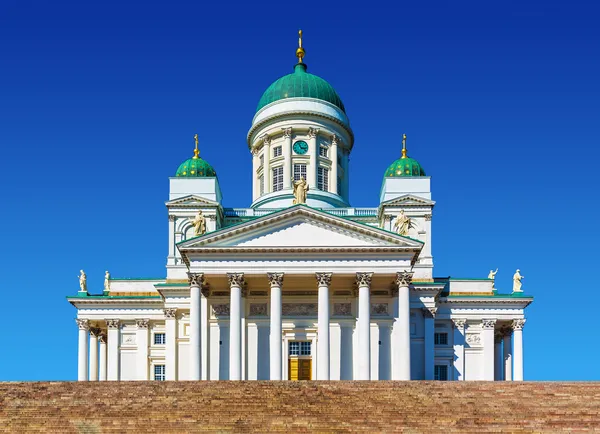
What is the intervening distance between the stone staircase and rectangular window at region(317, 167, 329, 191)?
101 ft

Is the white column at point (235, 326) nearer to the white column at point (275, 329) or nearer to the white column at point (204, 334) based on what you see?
the white column at point (275, 329)

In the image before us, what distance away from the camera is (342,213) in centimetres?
5800

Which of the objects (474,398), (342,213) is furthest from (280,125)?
(474,398)

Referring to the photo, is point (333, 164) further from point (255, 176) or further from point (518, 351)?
point (518, 351)

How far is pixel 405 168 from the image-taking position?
59219mm

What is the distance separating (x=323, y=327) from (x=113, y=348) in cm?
1864

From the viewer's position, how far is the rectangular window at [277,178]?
61.5 meters

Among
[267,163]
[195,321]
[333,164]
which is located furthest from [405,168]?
[195,321]

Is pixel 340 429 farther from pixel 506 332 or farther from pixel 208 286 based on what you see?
pixel 506 332

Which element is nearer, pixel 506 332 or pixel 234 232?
pixel 234 232

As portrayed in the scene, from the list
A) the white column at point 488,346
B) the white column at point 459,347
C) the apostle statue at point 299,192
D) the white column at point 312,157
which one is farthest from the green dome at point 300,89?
the white column at point 488,346

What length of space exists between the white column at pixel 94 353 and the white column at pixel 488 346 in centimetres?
2656

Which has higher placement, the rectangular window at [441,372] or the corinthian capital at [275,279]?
the corinthian capital at [275,279]

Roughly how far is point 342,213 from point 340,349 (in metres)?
12.5
